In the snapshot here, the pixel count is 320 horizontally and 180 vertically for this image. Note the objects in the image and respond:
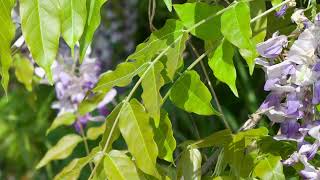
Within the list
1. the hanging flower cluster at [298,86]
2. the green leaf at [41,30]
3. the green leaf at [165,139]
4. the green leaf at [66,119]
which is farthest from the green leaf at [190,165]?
the green leaf at [66,119]

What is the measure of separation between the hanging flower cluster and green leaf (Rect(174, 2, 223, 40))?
86mm

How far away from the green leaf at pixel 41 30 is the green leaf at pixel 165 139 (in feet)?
0.58

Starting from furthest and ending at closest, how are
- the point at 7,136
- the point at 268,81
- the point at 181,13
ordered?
the point at 7,136
the point at 181,13
the point at 268,81

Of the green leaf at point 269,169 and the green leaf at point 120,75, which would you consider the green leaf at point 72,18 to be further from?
the green leaf at point 269,169

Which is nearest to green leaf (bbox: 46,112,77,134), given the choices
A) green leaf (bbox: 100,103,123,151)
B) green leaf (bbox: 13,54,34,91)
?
green leaf (bbox: 13,54,34,91)

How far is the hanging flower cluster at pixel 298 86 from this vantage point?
36.3 inches

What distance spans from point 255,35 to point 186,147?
0.20m

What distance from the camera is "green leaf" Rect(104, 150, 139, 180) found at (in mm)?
1019

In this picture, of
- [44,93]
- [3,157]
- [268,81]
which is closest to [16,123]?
[44,93]

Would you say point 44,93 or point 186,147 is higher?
point 186,147

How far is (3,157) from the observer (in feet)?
11.3

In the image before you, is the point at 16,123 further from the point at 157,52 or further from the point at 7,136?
the point at 157,52

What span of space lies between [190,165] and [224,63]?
156mm

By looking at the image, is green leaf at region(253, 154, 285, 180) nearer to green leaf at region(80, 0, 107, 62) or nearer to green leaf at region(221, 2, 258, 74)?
green leaf at region(221, 2, 258, 74)
